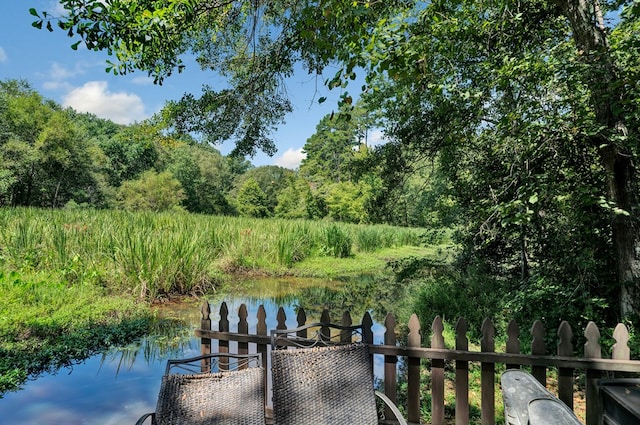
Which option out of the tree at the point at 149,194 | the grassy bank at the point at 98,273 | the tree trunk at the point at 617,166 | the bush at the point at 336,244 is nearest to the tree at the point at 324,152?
the tree at the point at 149,194

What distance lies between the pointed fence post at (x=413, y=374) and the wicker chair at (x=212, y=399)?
3.10ft

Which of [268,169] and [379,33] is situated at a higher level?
[268,169]

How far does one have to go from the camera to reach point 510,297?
4367 millimetres

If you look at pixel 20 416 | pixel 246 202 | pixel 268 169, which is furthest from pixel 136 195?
pixel 20 416

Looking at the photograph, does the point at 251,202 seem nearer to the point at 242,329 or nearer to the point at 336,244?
the point at 336,244

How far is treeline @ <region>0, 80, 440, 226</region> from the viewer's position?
21.1 meters

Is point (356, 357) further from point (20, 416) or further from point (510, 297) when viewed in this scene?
point (510, 297)

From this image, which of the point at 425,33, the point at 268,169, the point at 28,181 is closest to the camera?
the point at 425,33

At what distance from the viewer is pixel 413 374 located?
2.33 metres

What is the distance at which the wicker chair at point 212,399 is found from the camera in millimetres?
1824

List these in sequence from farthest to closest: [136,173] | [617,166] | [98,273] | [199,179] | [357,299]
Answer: [199,179] → [136,173] → [357,299] → [98,273] → [617,166]

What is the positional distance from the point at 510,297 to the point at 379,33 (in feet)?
11.3

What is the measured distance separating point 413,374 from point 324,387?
642mm

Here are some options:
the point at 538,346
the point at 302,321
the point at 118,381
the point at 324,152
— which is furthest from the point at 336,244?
the point at 324,152
